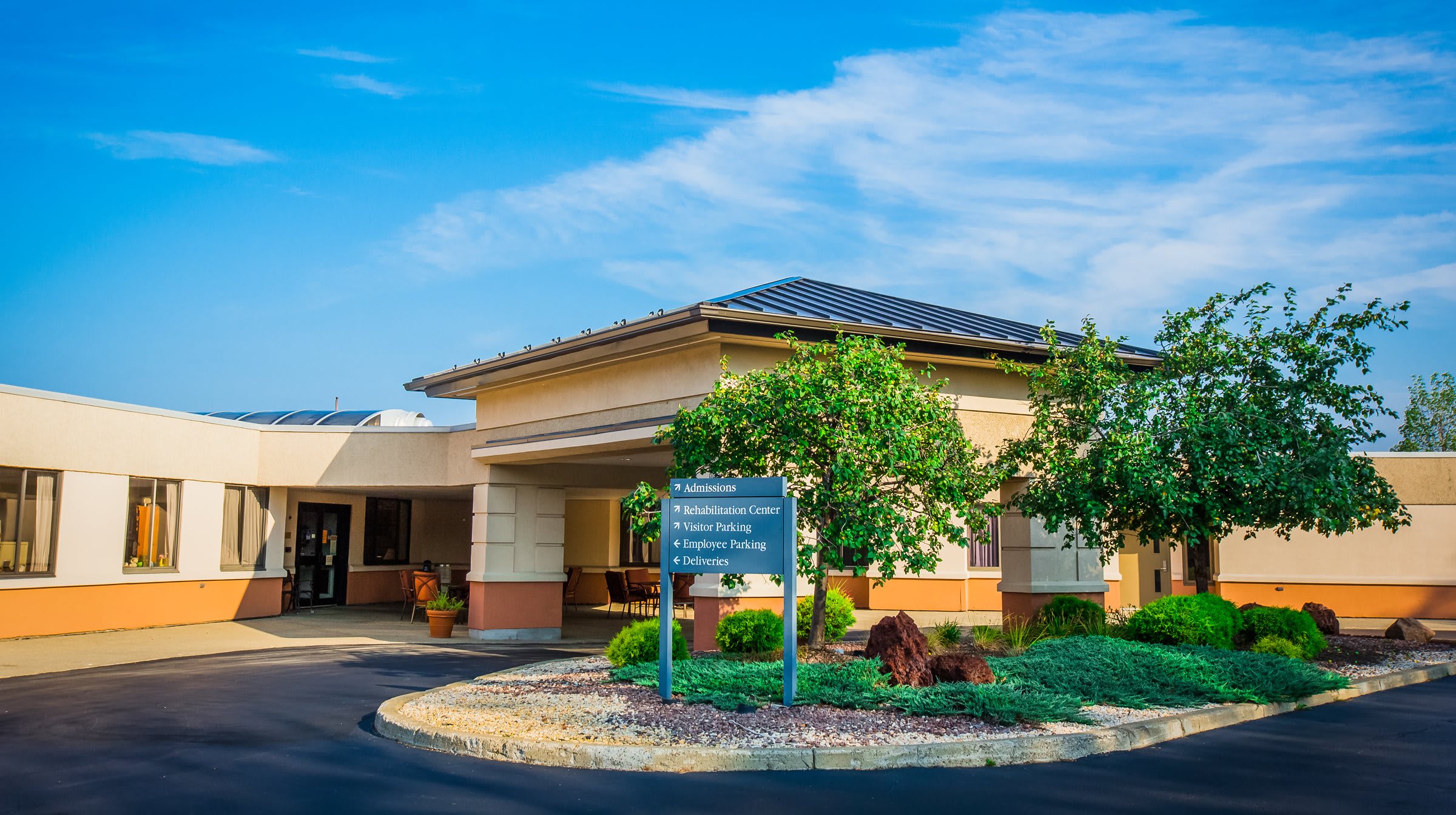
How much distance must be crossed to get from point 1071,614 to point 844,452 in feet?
17.8

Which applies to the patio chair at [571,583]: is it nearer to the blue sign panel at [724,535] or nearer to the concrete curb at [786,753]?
the blue sign panel at [724,535]

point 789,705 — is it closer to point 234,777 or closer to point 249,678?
point 234,777

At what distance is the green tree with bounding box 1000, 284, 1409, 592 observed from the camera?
12.6 meters

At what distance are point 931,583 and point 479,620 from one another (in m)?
11.9

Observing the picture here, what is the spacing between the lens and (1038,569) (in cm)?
1612

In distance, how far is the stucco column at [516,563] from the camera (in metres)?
18.5

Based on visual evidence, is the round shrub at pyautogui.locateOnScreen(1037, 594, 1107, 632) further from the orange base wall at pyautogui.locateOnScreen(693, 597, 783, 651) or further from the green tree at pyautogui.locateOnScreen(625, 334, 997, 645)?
the orange base wall at pyautogui.locateOnScreen(693, 597, 783, 651)

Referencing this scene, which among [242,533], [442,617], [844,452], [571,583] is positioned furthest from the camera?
[571,583]

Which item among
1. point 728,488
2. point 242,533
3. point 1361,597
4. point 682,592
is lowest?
point 682,592

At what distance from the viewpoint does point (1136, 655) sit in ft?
37.3

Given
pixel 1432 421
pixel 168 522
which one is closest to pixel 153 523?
pixel 168 522

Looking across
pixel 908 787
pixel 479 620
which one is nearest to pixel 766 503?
pixel 908 787

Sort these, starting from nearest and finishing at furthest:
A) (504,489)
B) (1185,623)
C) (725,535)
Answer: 1. (725,535)
2. (1185,623)
3. (504,489)

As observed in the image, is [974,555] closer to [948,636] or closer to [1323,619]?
[1323,619]
